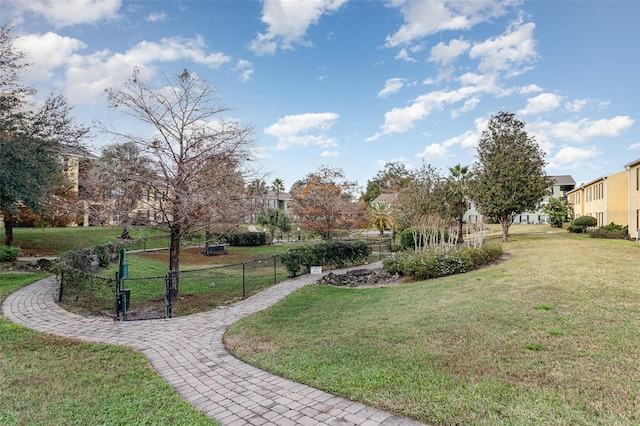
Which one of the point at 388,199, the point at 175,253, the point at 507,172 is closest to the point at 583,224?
the point at 507,172

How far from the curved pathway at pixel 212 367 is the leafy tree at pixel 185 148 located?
2.60 meters

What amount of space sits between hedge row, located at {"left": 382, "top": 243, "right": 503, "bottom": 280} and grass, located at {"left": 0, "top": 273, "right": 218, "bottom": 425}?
28.0 ft

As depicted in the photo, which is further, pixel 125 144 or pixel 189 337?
pixel 125 144

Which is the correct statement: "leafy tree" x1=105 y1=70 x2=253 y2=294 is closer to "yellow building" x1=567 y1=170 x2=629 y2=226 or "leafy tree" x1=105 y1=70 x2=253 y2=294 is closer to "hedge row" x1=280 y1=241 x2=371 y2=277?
"hedge row" x1=280 y1=241 x2=371 y2=277

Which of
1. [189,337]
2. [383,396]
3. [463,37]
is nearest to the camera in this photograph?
[383,396]

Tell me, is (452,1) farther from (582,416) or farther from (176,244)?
(582,416)

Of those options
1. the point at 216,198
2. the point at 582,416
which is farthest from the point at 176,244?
the point at 582,416

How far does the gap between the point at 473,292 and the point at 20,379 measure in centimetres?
787

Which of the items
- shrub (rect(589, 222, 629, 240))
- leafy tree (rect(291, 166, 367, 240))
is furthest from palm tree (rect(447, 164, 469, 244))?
shrub (rect(589, 222, 629, 240))

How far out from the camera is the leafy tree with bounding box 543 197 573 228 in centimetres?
3609

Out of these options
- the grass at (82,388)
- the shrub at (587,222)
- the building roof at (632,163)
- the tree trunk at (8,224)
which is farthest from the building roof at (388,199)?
the grass at (82,388)

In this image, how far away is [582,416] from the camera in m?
3.08

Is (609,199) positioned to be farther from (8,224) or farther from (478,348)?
(8,224)

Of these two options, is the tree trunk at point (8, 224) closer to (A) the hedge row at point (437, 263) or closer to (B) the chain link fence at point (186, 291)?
(B) the chain link fence at point (186, 291)
